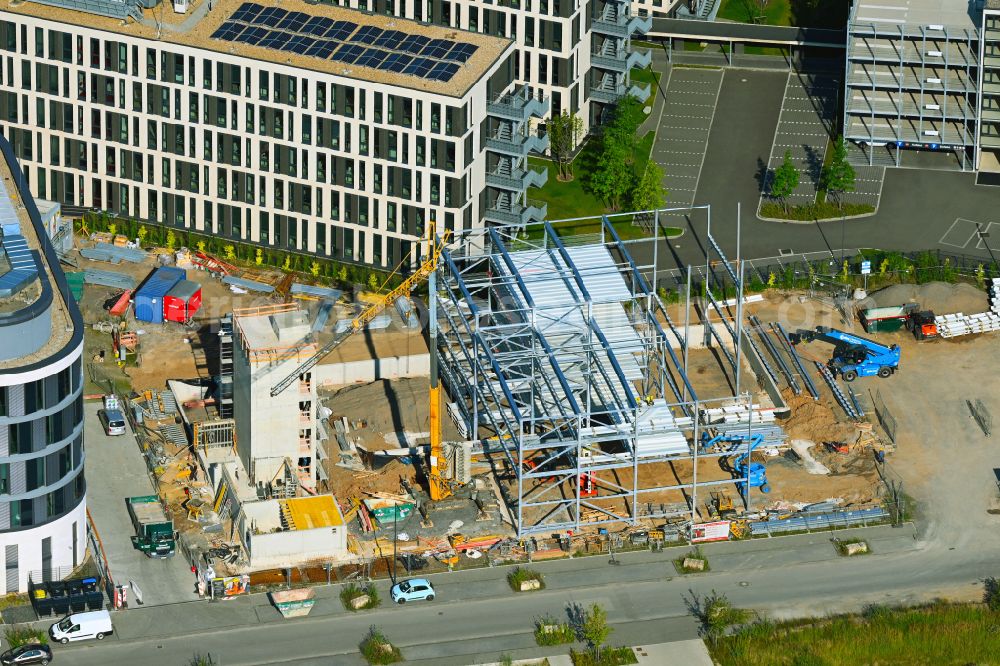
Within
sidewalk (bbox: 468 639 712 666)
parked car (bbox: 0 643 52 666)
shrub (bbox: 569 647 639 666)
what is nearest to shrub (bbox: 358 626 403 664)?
sidewalk (bbox: 468 639 712 666)

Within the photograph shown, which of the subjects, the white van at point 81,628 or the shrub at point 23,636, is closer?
the shrub at point 23,636

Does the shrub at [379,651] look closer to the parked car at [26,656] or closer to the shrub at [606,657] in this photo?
the shrub at [606,657]

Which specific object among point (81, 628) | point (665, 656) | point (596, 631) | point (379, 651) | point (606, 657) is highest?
Result: point (81, 628)

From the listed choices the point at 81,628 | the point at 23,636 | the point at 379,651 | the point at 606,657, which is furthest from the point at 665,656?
the point at 23,636

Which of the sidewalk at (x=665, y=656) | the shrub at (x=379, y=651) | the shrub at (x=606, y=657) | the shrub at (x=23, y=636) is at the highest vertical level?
the shrub at (x=23, y=636)

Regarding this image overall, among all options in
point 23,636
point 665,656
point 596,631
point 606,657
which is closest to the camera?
point 606,657

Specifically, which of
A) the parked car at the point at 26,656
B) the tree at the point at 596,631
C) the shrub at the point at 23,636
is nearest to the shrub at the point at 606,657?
the tree at the point at 596,631

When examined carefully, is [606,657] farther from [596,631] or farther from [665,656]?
[665,656]

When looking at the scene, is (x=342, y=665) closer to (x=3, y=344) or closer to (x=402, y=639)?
(x=402, y=639)
